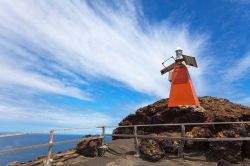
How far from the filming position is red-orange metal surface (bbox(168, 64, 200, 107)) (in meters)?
19.8

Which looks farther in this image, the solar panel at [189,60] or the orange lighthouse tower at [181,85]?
the solar panel at [189,60]

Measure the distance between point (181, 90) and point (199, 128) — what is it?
6314 millimetres

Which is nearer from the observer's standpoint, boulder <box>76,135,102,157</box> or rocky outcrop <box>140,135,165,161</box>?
rocky outcrop <box>140,135,165,161</box>

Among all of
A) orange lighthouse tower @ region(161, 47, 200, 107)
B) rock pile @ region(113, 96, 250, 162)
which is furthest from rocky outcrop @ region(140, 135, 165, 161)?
orange lighthouse tower @ region(161, 47, 200, 107)

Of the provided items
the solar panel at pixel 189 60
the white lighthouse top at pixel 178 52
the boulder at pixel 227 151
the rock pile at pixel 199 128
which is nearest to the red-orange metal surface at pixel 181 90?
the solar panel at pixel 189 60

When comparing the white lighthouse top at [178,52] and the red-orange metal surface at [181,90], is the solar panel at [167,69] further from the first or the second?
the red-orange metal surface at [181,90]

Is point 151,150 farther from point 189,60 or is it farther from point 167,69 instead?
point 167,69

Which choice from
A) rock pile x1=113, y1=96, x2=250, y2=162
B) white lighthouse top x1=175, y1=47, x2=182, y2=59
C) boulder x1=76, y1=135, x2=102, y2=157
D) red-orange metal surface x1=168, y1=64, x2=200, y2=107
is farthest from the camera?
white lighthouse top x1=175, y1=47, x2=182, y2=59

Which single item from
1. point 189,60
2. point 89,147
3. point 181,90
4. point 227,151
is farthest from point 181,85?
point 89,147

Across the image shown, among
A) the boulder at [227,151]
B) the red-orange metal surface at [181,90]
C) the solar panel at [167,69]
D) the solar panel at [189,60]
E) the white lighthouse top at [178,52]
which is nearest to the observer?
the boulder at [227,151]

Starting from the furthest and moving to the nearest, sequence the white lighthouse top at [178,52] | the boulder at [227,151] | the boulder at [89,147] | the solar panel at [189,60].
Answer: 1. the white lighthouse top at [178,52]
2. the solar panel at [189,60]
3. the boulder at [89,147]
4. the boulder at [227,151]

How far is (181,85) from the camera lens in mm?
20797

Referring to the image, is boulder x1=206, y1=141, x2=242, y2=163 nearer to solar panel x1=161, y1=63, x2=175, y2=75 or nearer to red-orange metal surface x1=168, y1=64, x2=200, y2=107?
red-orange metal surface x1=168, y1=64, x2=200, y2=107

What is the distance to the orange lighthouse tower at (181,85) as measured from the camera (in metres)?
19.8
